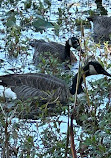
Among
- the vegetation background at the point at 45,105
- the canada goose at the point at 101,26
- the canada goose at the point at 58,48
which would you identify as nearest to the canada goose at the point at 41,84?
the vegetation background at the point at 45,105

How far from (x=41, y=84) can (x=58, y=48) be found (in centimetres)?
211

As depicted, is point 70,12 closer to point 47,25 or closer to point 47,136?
point 47,25

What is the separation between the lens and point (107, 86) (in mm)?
6848

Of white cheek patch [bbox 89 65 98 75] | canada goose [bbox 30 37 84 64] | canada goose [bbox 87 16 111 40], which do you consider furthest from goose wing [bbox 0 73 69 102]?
canada goose [bbox 87 16 111 40]

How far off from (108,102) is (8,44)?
3069 mm

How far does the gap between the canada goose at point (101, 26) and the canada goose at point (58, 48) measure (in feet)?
4.76

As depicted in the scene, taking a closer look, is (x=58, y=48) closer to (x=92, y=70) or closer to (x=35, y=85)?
(x=35, y=85)

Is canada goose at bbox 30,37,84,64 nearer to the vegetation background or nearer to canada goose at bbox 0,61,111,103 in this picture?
the vegetation background

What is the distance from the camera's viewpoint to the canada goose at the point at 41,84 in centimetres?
727

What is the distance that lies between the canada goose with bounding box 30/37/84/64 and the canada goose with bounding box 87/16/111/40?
1.45m

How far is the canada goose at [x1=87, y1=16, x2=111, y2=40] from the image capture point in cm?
1069

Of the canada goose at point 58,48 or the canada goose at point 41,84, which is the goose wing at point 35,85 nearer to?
the canada goose at point 41,84

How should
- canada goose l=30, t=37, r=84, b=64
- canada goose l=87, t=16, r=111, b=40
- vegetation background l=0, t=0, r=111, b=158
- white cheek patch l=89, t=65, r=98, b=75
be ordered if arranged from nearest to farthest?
vegetation background l=0, t=0, r=111, b=158
white cheek patch l=89, t=65, r=98, b=75
canada goose l=30, t=37, r=84, b=64
canada goose l=87, t=16, r=111, b=40

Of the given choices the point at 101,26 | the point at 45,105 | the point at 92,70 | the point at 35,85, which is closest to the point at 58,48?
the point at 101,26
